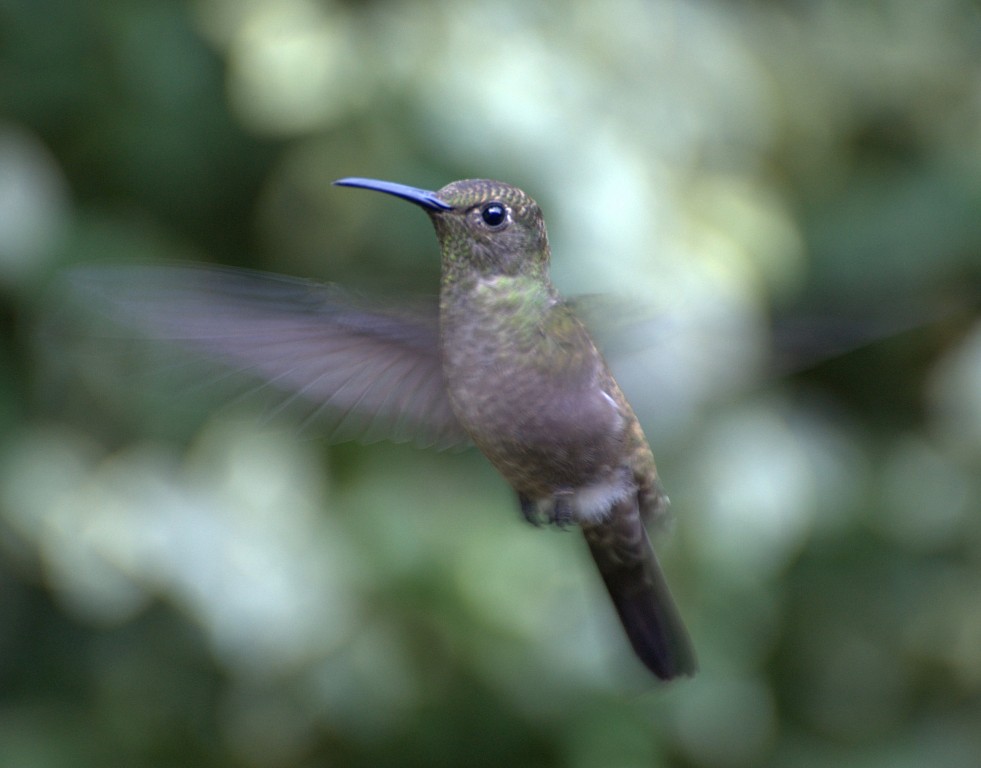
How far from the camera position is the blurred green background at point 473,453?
1906mm

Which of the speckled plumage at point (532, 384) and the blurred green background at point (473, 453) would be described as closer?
the speckled plumage at point (532, 384)

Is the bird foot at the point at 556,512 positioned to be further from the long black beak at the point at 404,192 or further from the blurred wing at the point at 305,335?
the long black beak at the point at 404,192

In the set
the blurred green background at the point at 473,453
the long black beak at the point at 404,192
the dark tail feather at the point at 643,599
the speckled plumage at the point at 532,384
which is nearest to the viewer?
the long black beak at the point at 404,192

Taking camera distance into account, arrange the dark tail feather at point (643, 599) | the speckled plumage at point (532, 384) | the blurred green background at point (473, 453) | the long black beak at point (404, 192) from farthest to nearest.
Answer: the blurred green background at point (473, 453) → the dark tail feather at point (643, 599) → the speckled plumage at point (532, 384) → the long black beak at point (404, 192)

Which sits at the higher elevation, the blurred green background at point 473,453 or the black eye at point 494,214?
the black eye at point 494,214

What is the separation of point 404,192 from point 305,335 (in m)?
0.20

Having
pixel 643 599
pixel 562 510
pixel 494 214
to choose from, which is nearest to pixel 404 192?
pixel 494 214

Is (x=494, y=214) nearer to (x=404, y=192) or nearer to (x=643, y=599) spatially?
(x=404, y=192)

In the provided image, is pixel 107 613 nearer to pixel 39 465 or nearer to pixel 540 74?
pixel 39 465

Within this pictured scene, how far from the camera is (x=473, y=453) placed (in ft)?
7.25

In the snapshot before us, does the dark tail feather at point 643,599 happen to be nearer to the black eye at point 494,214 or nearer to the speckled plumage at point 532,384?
the speckled plumage at point 532,384

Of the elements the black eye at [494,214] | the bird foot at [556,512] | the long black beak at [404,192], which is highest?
the long black beak at [404,192]

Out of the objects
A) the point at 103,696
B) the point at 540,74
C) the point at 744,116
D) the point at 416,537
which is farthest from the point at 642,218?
the point at 103,696

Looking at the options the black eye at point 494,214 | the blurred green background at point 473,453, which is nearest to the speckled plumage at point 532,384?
the black eye at point 494,214
